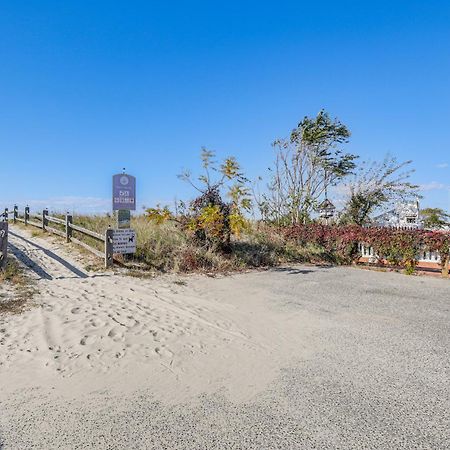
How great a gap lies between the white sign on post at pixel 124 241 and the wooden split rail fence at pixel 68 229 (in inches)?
5.7

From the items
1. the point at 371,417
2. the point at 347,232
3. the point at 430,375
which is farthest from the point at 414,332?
the point at 347,232

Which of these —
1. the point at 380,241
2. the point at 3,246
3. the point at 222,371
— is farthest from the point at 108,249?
the point at 380,241

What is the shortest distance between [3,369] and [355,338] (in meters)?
3.99

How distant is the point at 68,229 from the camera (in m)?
11.4

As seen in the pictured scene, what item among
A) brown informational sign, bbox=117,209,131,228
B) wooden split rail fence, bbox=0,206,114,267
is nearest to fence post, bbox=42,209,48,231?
wooden split rail fence, bbox=0,206,114,267

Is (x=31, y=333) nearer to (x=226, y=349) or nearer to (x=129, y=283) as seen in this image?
(x=226, y=349)

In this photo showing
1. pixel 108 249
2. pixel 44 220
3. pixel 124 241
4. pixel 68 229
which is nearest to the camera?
pixel 108 249

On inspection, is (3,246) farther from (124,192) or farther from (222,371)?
(222,371)

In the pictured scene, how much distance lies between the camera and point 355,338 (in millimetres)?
4473

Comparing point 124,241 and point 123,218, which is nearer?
point 124,241

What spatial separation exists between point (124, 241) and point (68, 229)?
3378mm

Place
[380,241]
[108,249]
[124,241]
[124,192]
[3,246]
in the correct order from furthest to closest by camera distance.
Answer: [380,241] → [124,192] → [124,241] → [108,249] → [3,246]

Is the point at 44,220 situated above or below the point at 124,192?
below

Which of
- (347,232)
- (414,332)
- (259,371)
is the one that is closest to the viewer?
(259,371)
